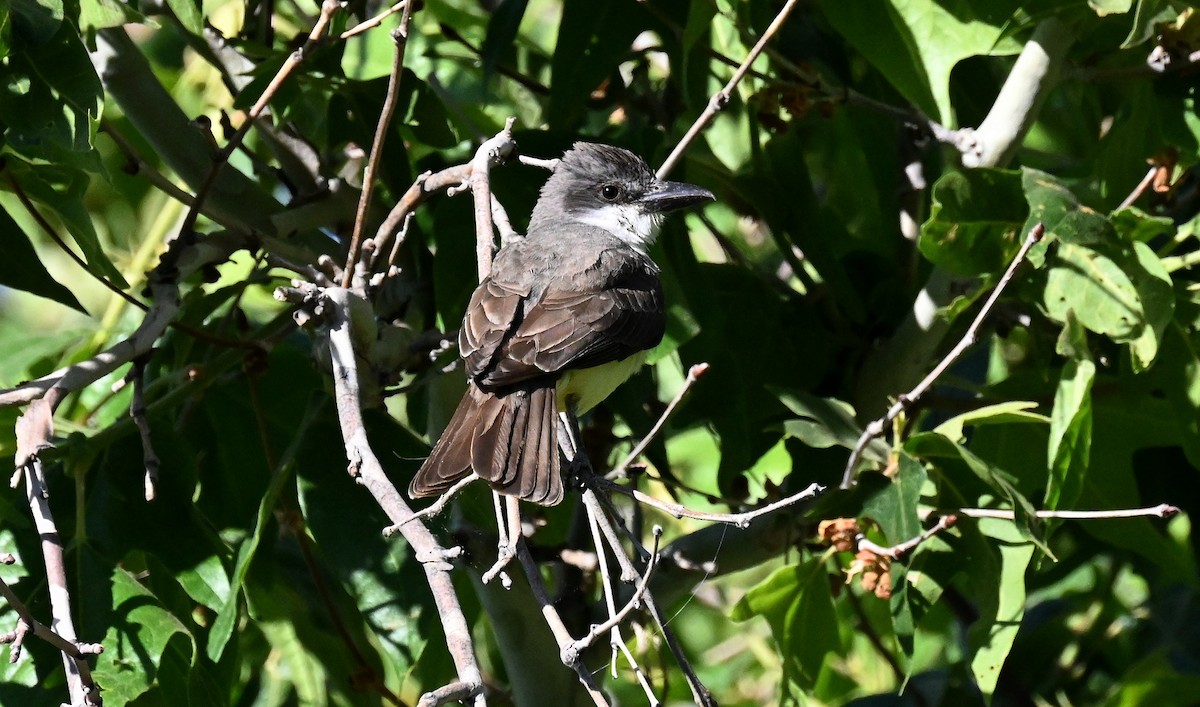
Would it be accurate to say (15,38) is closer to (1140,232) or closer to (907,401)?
(907,401)

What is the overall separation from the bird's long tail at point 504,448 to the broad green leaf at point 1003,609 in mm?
997

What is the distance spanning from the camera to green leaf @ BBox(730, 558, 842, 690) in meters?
3.03

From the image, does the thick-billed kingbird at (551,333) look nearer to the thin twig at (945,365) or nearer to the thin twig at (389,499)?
the thin twig at (389,499)

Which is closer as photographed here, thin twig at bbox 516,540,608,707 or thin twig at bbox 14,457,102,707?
thin twig at bbox 516,540,608,707

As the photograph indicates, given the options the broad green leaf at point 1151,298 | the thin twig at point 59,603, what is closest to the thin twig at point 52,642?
the thin twig at point 59,603

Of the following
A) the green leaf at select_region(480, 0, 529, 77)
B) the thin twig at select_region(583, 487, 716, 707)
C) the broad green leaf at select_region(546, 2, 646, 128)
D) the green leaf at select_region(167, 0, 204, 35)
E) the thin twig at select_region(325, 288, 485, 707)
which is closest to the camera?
the thin twig at select_region(325, 288, 485, 707)

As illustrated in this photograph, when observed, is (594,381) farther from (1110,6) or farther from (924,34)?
(1110,6)

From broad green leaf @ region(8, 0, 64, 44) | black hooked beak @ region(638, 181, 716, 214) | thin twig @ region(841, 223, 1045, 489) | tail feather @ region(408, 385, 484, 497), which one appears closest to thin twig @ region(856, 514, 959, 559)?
thin twig @ region(841, 223, 1045, 489)

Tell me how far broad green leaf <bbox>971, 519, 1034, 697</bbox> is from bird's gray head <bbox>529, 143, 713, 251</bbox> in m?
1.11

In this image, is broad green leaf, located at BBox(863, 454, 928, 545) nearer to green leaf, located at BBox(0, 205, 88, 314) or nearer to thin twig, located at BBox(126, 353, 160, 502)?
thin twig, located at BBox(126, 353, 160, 502)

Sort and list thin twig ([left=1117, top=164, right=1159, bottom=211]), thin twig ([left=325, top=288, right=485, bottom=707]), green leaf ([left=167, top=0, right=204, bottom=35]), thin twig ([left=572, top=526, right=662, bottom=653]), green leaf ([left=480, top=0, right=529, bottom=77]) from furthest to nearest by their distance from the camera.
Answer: green leaf ([left=480, top=0, right=529, bottom=77])
thin twig ([left=1117, top=164, right=1159, bottom=211])
green leaf ([left=167, top=0, right=204, bottom=35])
thin twig ([left=572, top=526, right=662, bottom=653])
thin twig ([left=325, top=288, right=485, bottom=707])

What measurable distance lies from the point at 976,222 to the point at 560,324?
0.99 meters

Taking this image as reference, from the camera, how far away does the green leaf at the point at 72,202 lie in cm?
295

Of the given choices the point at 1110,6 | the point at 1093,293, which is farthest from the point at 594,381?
the point at 1110,6
